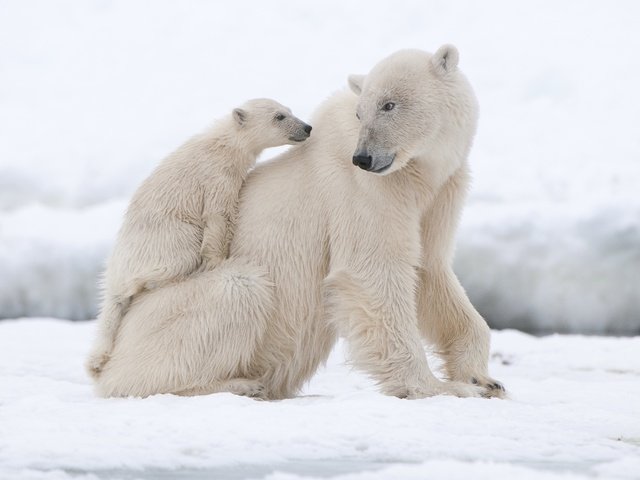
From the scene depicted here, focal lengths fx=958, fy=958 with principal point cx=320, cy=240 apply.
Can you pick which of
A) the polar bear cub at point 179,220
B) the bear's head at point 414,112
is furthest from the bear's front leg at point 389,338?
the polar bear cub at point 179,220

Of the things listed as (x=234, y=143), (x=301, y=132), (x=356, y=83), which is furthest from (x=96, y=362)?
(x=356, y=83)

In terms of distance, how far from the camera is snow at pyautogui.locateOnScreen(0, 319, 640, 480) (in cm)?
341

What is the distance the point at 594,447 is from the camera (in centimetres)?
390

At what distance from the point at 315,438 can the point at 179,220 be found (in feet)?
6.46

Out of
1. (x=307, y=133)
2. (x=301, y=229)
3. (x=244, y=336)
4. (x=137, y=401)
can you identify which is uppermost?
(x=307, y=133)

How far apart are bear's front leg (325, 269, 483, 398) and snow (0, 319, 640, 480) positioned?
222 millimetres

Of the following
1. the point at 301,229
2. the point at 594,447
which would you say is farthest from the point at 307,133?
the point at 594,447

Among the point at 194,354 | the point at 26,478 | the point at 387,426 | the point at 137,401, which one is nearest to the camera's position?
the point at 26,478

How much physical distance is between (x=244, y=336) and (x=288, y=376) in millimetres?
418

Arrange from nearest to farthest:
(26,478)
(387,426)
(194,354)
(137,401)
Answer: (26,478), (387,426), (137,401), (194,354)

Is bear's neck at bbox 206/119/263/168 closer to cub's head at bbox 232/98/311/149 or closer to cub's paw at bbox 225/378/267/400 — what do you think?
cub's head at bbox 232/98/311/149

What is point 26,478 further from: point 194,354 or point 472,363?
point 472,363

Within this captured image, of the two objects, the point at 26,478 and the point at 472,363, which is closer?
the point at 26,478

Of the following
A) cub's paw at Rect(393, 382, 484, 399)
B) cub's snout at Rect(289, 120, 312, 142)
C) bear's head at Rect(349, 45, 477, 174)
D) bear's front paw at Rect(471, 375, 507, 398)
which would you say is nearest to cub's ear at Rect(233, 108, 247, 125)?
cub's snout at Rect(289, 120, 312, 142)
